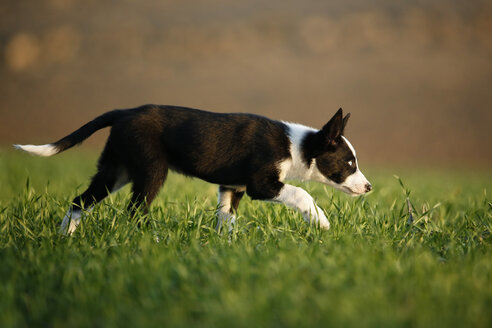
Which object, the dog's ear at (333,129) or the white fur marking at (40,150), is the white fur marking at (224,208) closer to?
the dog's ear at (333,129)

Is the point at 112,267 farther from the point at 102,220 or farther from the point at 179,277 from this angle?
the point at 102,220

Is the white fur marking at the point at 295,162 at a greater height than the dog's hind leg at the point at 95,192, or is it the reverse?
the white fur marking at the point at 295,162

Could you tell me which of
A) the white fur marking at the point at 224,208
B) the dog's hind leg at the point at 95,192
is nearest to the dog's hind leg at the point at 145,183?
the dog's hind leg at the point at 95,192

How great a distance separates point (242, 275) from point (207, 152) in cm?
165

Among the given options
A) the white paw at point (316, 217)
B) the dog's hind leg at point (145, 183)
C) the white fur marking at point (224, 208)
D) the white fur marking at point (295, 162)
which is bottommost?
the white fur marking at point (224, 208)

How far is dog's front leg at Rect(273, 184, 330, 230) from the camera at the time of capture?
3730 millimetres

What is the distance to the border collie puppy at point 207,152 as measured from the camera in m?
3.88

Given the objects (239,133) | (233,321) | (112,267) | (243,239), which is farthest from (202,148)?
(233,321)

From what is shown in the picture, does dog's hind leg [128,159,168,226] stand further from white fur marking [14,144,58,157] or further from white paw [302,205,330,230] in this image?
white paw [302,205,330,230]

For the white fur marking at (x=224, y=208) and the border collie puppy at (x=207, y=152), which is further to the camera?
the white fur marking at (x=224, y=208)

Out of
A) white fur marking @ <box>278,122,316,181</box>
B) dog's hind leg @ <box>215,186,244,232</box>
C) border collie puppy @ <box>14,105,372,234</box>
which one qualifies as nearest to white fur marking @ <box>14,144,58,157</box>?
border collie puppy @ <box>14,105,372,234</box>

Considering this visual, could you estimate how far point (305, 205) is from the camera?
3.75 meters

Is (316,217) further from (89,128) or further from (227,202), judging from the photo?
(89,128)

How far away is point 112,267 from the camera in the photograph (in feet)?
9.45
